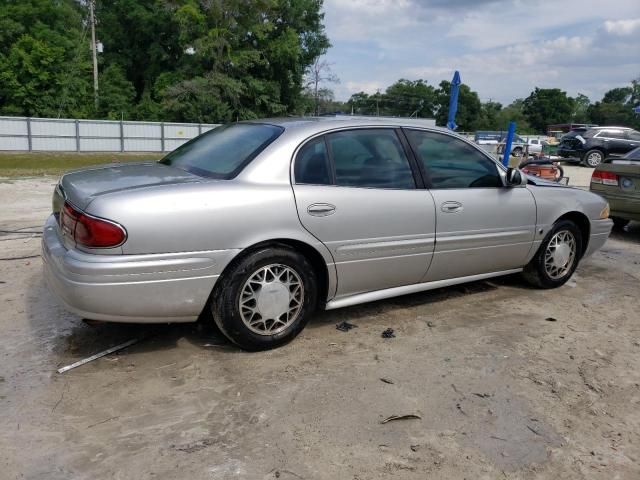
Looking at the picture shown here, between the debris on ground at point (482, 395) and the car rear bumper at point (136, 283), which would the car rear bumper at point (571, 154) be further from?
the car rear bumper at point (136, 283)

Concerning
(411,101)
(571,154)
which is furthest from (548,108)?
(571,154)

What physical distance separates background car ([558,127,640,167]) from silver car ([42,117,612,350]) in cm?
1988

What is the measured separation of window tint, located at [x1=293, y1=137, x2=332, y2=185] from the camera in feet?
11.6

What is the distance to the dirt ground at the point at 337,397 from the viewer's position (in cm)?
247

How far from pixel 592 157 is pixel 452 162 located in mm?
21095

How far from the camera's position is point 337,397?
9.91ft

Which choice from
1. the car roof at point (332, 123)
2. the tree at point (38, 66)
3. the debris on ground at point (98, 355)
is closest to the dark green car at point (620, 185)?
the car roof at point (332, 123)

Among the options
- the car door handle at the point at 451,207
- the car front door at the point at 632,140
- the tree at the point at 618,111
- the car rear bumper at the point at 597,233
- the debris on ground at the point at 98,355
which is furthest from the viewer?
the tree at the point at 618,111

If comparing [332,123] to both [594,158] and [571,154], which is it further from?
[571,154]

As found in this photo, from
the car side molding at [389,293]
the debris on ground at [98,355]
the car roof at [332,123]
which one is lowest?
the debris on ground at [98,355]

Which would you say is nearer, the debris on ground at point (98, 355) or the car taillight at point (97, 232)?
the car taillight at point (97, 232)

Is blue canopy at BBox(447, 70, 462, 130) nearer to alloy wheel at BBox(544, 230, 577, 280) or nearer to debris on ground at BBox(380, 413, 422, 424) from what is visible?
alloy wheel at BBox(544, 230, 577, 280)

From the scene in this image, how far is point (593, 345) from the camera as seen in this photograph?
3.86 metres

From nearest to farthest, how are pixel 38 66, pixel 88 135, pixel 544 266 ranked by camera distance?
1. pixel 544 266
2. pixel 88 135
3. pixel 38 66
